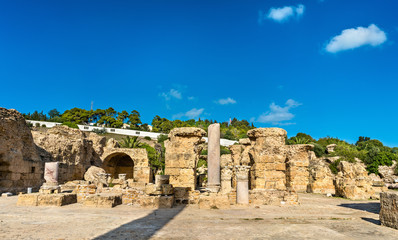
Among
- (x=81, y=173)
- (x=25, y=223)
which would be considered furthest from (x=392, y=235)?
(x=81, y=173)

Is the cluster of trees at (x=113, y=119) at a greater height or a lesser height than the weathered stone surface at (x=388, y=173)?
greater

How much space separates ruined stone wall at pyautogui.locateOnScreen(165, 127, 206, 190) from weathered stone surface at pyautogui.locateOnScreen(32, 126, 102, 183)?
29.8 feet

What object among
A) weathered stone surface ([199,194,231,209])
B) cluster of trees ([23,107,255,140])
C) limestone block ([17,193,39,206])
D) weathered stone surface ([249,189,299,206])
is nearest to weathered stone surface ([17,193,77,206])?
limestone block ([17,193,39,206])

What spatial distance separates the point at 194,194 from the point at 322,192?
37.0 ft

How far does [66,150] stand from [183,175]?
11.0m

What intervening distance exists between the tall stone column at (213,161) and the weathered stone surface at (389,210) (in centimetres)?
631

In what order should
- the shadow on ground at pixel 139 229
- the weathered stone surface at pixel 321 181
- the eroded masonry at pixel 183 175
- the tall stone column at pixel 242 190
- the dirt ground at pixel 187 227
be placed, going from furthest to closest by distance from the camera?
the weathered stone surface at pixel 321 181 < the tall stone column at pixel 242 190 < the eroded masonry at pixel 183 175 < the dirt ground at pixel 187 227 < the shadow on ground at pixel 139 229

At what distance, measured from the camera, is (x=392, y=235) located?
15.2 ft

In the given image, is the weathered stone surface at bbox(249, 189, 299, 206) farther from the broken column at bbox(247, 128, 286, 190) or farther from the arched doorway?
the arched doorway

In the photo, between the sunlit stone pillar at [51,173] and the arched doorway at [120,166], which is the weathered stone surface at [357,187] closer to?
the sunlit stone pillar at [51,173]

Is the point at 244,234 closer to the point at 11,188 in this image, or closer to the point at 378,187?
the point at 11,188

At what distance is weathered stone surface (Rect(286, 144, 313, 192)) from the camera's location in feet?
59.8

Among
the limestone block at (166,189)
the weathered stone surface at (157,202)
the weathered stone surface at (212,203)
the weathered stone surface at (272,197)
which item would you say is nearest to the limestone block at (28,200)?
the weathered stone surface at (157,202)

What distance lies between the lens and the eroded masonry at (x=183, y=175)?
8914 millimetres
